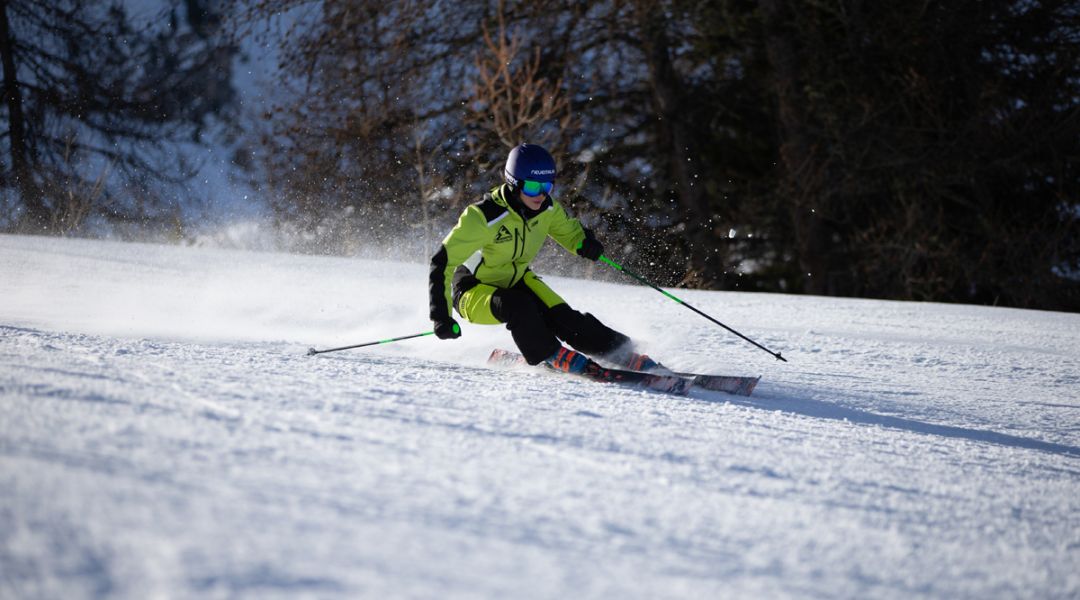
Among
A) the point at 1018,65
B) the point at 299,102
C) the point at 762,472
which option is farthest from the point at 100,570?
the point at 1018,65

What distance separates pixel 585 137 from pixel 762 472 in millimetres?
14393

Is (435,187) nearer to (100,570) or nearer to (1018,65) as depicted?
(1018,65)

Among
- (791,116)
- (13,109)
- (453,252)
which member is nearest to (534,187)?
(453,252)

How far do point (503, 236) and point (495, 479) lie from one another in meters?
2.47

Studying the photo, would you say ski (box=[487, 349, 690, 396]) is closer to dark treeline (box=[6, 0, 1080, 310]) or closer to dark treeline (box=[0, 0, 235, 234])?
dark treeline (box=[6, 0, 1080, 310])

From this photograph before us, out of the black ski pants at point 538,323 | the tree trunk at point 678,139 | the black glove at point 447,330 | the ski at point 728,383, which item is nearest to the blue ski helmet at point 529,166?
the black ski pants at point 538,323

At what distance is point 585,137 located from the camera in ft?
54.8

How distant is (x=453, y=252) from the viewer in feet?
14.9

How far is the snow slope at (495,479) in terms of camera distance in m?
1.76

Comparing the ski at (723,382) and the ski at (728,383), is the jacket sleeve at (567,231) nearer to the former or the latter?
the ski at (723,382)

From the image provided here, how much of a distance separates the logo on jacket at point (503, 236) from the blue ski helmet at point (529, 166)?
0.23 meters

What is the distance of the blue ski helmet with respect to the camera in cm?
460

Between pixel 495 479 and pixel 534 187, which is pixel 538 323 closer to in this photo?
pixel 534 187

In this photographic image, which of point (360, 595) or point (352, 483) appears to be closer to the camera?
point (360, 595)
